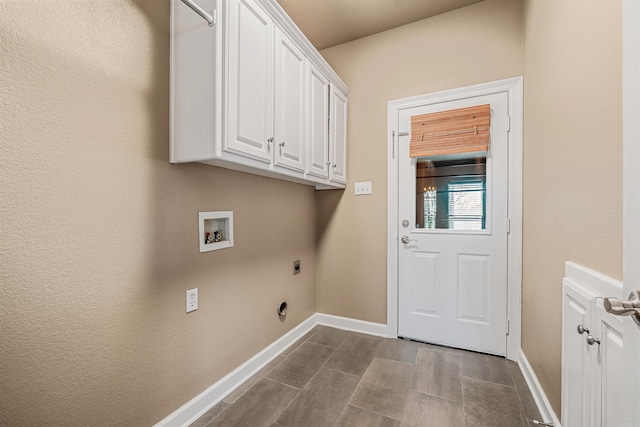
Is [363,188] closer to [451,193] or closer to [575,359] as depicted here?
[451,193]

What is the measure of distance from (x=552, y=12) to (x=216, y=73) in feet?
5.82

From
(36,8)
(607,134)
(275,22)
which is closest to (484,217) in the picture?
(607,134)

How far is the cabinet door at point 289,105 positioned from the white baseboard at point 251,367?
1.39 metres

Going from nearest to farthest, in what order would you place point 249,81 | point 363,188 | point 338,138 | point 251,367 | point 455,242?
point 249,81
point 251,367
point 455,242
point 338,138
point 363,188

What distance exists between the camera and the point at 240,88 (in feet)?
4.33

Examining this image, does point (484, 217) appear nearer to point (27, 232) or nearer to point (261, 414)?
point (261, 414)

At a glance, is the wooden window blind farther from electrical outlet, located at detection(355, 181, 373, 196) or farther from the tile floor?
the tile floor

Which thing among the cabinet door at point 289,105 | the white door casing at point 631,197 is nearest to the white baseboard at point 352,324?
the cabinet door at point 289,105

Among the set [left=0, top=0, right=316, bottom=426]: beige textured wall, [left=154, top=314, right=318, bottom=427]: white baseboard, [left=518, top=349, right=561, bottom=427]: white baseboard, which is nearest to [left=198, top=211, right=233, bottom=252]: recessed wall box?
[left=0, top=0, right=316, bottom=426]: beige textured wall

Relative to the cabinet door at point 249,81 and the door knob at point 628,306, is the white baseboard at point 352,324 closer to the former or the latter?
the cabinet door at point 249,81

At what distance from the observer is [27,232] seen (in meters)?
0.91

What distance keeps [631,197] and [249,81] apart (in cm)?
148

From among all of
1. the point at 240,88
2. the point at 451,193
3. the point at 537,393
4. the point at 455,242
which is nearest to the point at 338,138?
the point at 451,193

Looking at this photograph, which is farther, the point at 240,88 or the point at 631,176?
the point at 240,88
